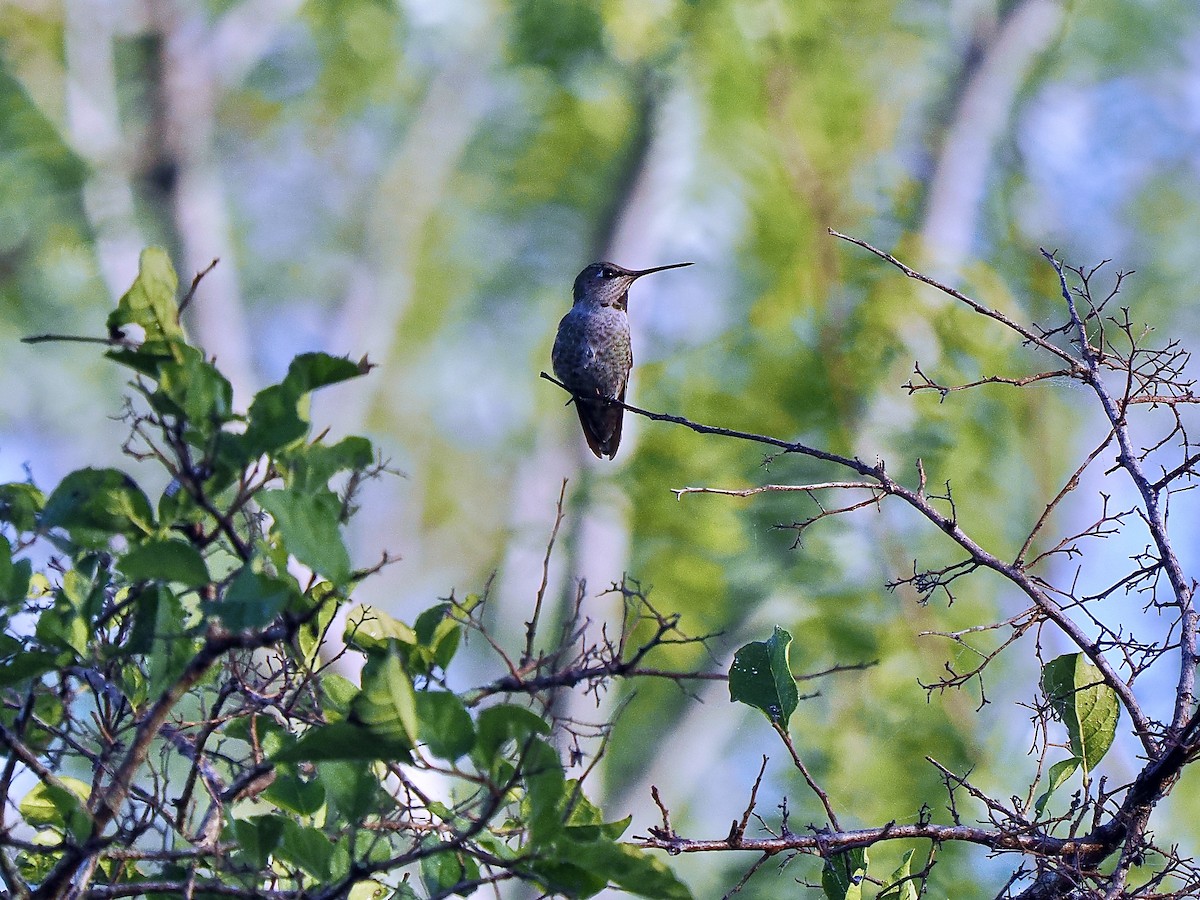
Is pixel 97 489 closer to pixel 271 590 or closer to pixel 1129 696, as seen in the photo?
pixel 271 590

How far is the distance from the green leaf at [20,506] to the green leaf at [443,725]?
1.95 ft

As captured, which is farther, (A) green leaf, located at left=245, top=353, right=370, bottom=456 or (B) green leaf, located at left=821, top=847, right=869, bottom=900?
(B) green leaf, located at left=821, top=847, right=869, bottom=900

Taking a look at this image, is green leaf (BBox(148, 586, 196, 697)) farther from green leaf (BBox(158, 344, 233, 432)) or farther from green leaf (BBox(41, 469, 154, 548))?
green leaf (BBox(158, 344, 233, 432))

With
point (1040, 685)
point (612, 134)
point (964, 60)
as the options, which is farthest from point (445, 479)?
point (1040, 685)

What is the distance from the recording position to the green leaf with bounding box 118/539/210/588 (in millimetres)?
1164

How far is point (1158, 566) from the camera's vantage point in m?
1.58

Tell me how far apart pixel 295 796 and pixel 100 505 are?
0.43 metres

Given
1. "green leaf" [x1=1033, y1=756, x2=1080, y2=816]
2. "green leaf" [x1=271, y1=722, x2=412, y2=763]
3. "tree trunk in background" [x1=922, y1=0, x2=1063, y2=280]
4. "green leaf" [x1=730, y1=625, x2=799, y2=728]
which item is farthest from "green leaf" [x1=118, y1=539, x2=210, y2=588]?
"tree trunk in background" [x1=922, y1=0, x2=1063, y2=280]

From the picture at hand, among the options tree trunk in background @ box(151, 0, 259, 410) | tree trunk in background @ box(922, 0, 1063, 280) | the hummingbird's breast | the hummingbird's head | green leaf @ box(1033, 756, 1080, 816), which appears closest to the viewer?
green leaf @ box(1033, 756, 1080, 816)

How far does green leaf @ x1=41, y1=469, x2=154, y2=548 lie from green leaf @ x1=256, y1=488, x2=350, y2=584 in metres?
0.20

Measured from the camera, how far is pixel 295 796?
4.60 feet

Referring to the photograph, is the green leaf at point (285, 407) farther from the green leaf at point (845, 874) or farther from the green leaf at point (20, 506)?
the green leaf at point (845, 874)

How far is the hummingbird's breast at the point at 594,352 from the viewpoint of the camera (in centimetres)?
470

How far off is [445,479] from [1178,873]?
1160 cm
